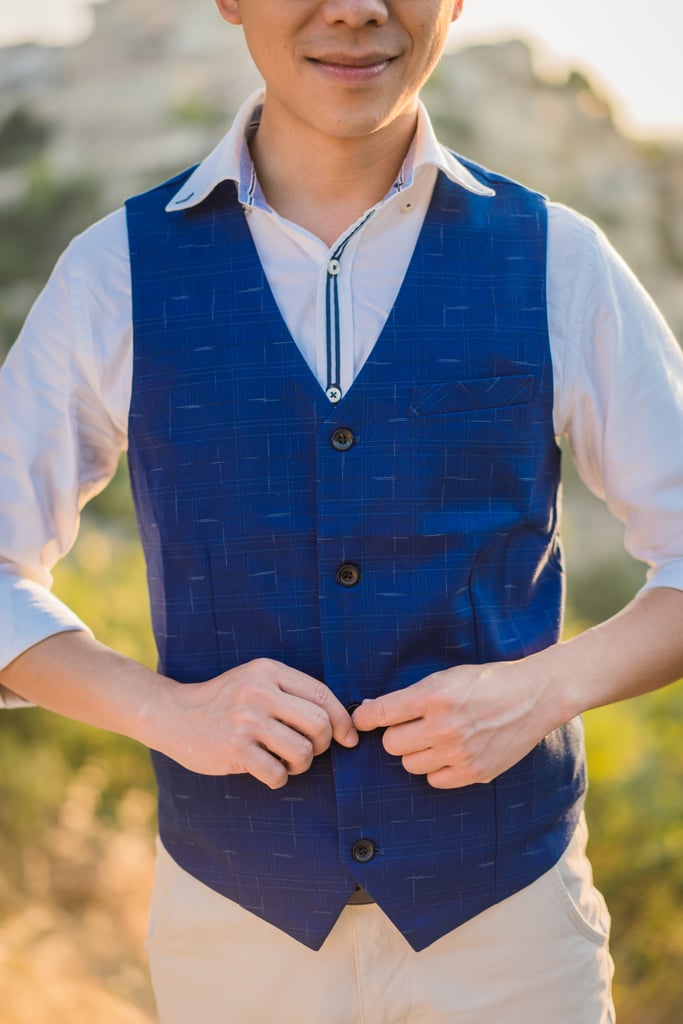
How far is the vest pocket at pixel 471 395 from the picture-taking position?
53.6 inches

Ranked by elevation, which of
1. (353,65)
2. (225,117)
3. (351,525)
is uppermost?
(353,65)

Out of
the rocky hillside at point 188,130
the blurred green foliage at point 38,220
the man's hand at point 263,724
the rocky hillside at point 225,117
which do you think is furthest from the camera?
the rocky hillside at point 225,117

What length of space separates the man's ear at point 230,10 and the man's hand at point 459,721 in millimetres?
818

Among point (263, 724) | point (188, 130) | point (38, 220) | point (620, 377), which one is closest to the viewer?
point (263, 724)

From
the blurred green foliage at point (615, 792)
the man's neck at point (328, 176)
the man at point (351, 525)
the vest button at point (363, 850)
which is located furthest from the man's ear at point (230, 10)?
the blurred green foliage at point (615, 792)

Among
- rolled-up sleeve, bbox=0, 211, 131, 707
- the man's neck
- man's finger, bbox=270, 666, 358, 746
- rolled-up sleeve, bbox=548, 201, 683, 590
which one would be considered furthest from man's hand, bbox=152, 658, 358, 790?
the man's neck

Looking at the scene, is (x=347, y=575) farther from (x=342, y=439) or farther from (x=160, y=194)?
(x=160, y=194)

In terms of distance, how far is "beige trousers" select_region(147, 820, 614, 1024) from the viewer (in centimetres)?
137

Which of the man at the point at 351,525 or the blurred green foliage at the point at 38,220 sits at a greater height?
the man at the point at 351,525

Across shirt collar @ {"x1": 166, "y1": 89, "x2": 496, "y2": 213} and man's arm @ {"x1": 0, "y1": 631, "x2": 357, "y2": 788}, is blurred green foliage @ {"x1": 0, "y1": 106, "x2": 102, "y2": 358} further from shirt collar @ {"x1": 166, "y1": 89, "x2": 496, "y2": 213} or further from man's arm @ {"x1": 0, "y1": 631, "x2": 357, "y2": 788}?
man's arm @ {"x1": 0, "y1": 631, "x2": 357, "y2": 788}

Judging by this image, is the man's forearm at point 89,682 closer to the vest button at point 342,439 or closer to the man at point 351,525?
the man at point 351,525

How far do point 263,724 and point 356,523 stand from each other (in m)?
0.25

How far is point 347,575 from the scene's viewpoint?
52.9 inches

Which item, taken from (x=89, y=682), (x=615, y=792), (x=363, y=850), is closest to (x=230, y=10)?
(x=89, y=682)
